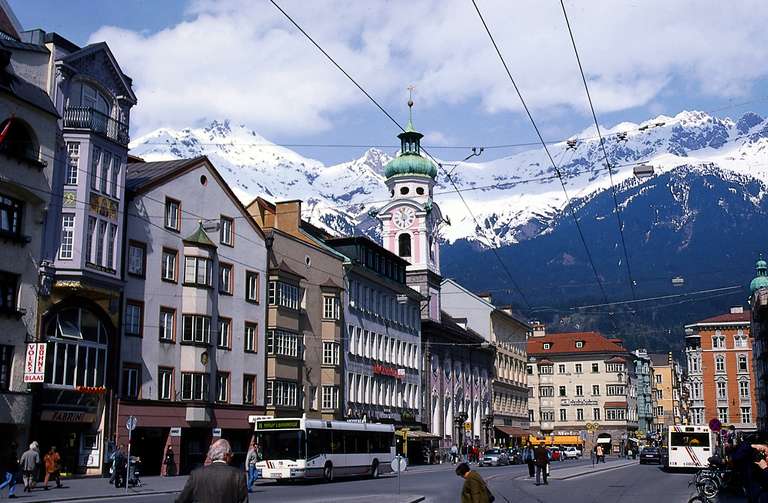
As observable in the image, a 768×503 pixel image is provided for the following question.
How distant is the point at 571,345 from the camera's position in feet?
452

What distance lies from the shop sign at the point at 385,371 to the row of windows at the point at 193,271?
1887cm

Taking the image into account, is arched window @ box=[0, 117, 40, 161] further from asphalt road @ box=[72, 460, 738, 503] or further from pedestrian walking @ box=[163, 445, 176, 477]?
asphalt road @ box=[72, 460, 738, 503]

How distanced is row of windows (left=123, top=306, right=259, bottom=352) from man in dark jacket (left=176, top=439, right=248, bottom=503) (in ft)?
125

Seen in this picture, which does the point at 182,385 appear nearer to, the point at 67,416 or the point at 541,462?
the point at 67,416

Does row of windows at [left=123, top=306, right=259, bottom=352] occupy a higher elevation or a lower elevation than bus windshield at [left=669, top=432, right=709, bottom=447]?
higher

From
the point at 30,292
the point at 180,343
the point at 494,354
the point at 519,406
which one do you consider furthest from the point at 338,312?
the point at 519,406

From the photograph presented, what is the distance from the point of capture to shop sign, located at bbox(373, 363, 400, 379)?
7362 centimetres

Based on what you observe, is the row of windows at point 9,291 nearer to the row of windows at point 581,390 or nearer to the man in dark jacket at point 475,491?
the man in dark jacket at point 475,491

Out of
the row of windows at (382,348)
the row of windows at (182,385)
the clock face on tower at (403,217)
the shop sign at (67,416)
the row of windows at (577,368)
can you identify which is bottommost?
the shop sign at (67,416)

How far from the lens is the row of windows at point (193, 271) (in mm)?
47594

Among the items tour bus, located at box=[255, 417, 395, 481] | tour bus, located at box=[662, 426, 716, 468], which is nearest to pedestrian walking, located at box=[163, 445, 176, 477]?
tour bus, located at box=[255, 417, 395, 481]

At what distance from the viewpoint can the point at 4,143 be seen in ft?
129

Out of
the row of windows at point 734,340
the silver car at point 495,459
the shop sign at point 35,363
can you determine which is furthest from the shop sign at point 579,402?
the shop sign at point 35,363

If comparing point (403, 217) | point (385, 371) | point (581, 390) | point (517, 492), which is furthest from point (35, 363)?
point (581, 390)
